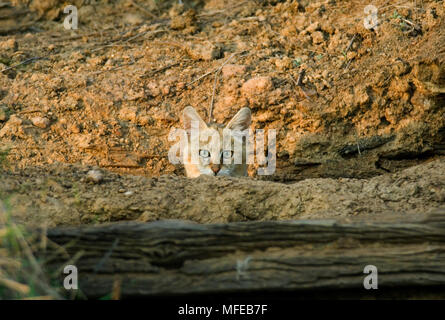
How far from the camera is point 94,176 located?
3.93m

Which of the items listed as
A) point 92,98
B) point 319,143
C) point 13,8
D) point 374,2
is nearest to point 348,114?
point 319,143

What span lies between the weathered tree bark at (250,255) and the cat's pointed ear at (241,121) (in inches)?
124

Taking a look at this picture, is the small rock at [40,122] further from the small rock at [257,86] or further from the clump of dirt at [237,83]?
the small rock at [257,86]

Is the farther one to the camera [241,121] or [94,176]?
[241,121]

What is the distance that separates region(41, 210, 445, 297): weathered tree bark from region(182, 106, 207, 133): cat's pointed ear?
10.0 feet

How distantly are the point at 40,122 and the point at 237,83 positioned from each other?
2.45 metres

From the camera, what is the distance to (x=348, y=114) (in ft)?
21.2

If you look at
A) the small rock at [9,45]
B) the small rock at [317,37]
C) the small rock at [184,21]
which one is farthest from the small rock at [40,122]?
the small rock at [317,37]

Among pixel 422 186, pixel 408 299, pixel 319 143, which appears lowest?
pixel 408 299

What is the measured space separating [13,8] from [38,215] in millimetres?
5364

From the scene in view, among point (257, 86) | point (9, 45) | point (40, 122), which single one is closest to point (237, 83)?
point (257, 86)

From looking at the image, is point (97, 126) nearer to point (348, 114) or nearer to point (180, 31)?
point (180, 31)

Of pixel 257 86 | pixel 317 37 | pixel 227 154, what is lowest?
pixel 227 154

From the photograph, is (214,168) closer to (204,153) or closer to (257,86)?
(204,153)
